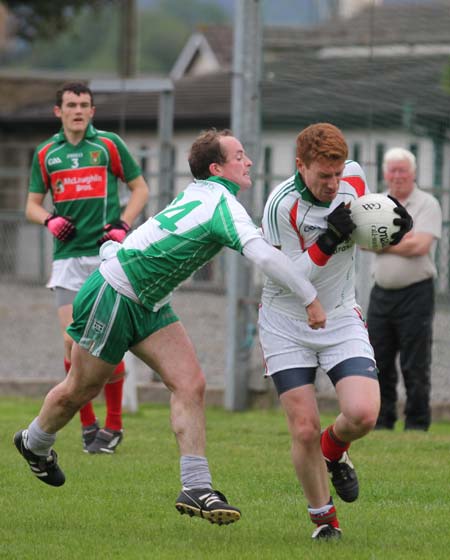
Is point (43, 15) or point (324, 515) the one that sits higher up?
point (43, 15)

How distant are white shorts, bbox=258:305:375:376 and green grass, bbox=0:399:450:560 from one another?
0.88 metres

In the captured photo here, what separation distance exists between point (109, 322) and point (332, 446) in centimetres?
134

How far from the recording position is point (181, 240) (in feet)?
23.1

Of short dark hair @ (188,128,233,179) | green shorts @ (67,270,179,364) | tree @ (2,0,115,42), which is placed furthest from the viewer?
tree @ (2,0,115,42)

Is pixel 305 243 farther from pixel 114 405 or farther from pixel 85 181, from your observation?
pixel 85 181

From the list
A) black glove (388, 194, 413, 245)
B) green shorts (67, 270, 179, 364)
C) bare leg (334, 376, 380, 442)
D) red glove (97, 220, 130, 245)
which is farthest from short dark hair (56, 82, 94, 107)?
bare leg (334, 376, 380, 442)

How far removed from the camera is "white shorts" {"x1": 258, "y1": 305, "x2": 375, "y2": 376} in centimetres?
693

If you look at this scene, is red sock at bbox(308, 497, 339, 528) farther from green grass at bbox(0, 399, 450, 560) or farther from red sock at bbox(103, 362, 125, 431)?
red sock at bbox(103, 362, 125, 431)

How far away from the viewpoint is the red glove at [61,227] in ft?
33.2

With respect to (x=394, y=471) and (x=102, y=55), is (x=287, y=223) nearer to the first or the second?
(x=394, y=471)

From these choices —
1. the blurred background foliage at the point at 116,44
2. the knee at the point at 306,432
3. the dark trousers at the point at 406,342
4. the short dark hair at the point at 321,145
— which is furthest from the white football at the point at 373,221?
the blurred background foliage at the point at 116,44

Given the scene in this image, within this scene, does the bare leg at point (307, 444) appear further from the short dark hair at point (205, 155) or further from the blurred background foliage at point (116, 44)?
the blurred background foliage at point (116, 44)

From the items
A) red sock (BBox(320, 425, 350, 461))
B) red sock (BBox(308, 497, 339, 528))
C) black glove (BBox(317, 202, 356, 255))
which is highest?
black glove (BBox(317, 202, 356, 255))

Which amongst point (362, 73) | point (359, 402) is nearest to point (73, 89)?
point (362, 73)
